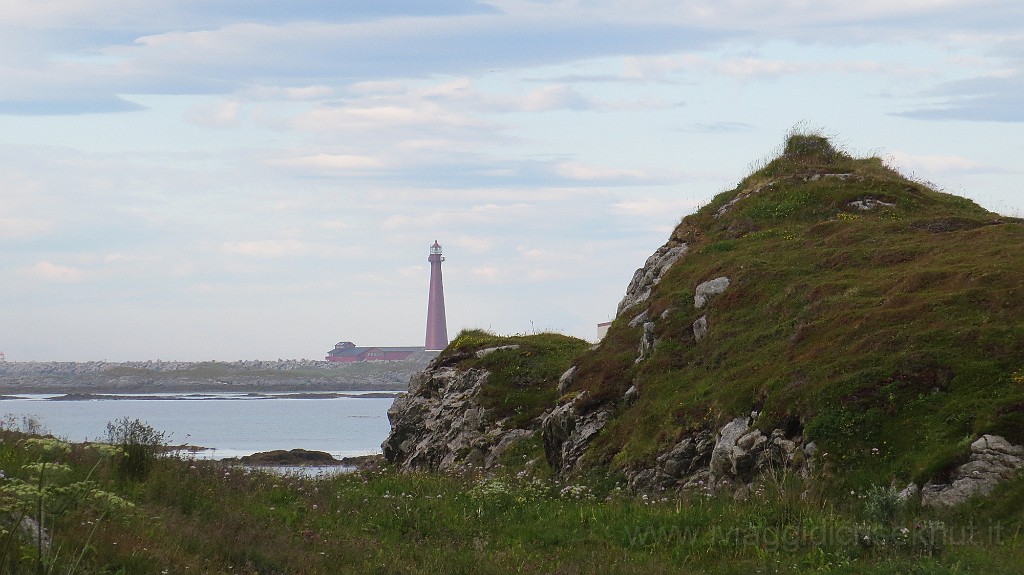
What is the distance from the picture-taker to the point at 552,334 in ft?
134

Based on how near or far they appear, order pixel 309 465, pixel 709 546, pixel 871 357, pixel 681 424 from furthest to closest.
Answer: pixel 309 465, pixel 681 424, pixel 871 357, pixel 709 546

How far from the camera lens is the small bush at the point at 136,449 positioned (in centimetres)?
1608

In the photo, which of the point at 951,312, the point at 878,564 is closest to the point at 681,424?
the point at 951,312

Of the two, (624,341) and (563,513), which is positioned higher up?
(624,341)

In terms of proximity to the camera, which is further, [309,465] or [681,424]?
[309,465]

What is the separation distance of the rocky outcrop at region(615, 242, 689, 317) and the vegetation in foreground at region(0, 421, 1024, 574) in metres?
15.2

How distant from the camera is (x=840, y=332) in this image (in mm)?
22578

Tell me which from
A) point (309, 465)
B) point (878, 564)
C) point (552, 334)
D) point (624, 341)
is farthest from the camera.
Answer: point (309, 465)

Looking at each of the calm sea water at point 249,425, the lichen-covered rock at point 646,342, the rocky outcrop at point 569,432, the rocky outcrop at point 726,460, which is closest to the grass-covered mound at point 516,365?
the rocky outcrop at point 569,432

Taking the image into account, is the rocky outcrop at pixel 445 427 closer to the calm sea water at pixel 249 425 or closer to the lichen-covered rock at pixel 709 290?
the lichen-covered rock at pixel 709 290

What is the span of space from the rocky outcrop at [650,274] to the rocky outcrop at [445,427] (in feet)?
20.1

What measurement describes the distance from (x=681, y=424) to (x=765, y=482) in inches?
215

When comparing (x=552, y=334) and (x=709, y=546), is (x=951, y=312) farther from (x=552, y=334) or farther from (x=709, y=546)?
Result: (x=552, y=334)

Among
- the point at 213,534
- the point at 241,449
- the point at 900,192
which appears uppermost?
the point at 900,192
